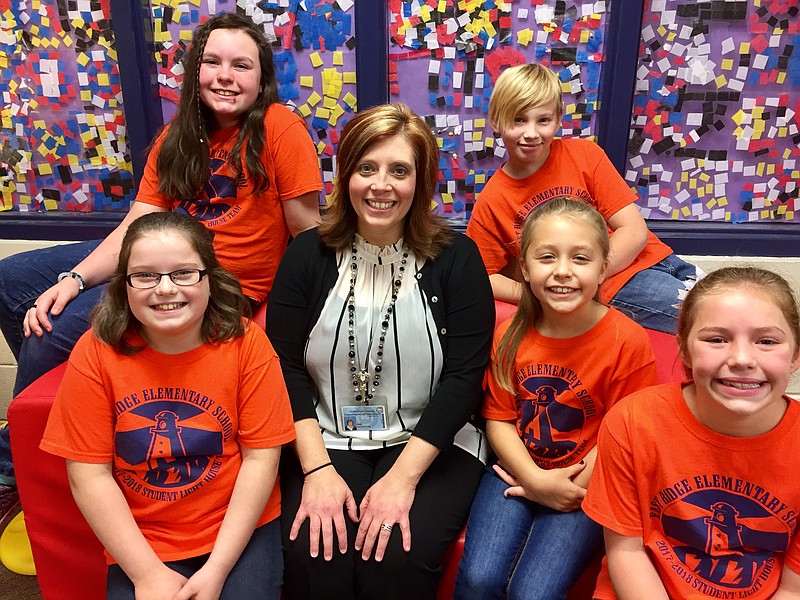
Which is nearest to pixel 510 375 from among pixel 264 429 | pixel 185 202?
pixel 264 429

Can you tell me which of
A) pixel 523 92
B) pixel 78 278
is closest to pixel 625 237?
Result: pixel 523 92

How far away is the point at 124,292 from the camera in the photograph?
1.41 metres

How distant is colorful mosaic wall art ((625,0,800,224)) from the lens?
2387 millimetres

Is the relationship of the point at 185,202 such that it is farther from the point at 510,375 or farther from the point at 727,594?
the point at 727,594

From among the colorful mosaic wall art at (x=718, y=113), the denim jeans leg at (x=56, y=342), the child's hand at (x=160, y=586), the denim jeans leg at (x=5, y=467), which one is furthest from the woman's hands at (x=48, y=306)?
the colorful mosaic wall art at (x=718, y=113)

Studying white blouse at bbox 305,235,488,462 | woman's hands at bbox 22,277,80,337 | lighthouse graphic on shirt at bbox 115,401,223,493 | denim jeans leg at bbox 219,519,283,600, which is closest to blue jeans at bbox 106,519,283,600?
denim jeans leg at bbox 219,519,283,600

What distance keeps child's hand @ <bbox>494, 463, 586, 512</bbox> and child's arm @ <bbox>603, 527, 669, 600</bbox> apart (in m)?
0.18

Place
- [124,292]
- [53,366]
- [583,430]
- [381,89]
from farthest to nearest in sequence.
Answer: [381,89] → [53,366] → [583,430] → [124,292]

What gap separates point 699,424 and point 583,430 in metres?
0.33

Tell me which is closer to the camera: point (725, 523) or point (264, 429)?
point (725, 523)

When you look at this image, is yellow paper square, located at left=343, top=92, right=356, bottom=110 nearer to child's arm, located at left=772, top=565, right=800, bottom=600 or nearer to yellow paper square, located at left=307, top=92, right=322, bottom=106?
yellow paper square, located at left=307, top=92, right=322, bottom=106

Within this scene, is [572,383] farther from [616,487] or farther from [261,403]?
[261,403]

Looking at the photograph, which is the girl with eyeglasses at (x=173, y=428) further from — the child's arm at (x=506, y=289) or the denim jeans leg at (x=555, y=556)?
the child's arm at (x=506, y=289)

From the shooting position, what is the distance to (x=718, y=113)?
2.48m
